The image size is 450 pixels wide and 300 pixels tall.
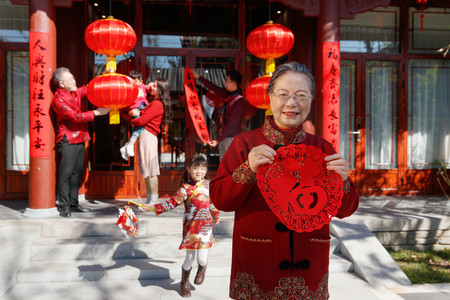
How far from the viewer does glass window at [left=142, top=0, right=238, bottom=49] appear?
19.4ft

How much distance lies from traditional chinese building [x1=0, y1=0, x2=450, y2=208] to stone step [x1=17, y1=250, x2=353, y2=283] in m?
2.18

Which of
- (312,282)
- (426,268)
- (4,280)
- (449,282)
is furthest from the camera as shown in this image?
(426,268)

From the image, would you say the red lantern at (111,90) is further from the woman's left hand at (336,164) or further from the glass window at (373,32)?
the glass window at (373,32)

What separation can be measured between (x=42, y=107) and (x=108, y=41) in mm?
1234

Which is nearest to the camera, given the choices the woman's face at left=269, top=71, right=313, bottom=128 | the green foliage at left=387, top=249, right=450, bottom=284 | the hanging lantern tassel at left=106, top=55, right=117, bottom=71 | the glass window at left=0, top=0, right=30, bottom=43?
the woman's face at left=269, top=71, right=313, bottom=128

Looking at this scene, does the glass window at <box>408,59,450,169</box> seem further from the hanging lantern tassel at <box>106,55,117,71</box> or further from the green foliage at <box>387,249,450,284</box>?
the hanging lantern tassel at <box>106,55,117,71</box>

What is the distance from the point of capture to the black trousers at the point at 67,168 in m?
4.57

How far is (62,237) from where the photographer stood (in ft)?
13.3

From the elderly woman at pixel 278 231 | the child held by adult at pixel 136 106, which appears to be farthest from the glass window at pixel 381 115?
the elderly woman at pixel 278 231

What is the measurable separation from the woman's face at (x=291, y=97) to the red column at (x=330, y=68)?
3442 mm

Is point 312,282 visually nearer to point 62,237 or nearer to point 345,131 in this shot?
point 62,237

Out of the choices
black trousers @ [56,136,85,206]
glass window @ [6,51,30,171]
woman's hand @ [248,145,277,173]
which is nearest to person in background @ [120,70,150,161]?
black trousers @ [56,136,85,206]

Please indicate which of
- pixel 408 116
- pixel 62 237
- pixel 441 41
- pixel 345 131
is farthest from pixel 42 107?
pixel 441 41

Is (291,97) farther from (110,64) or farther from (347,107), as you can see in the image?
(347,107)
